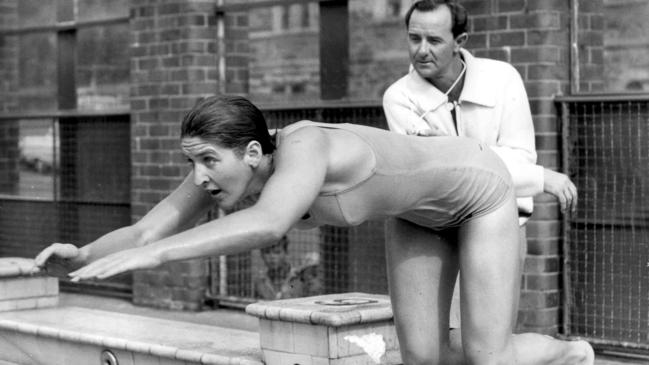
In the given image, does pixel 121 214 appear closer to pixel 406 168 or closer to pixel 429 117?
pixel 429 117

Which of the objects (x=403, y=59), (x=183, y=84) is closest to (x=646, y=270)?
(x=403, y=59)

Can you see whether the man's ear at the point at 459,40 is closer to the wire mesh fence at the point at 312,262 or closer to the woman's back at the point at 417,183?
the woman's back at the point at 417,183

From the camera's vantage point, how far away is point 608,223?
8273 mm

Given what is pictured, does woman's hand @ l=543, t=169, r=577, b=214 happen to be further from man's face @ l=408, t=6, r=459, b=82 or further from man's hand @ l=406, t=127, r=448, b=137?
man's face @ l=408, t=6, r=459, b=82

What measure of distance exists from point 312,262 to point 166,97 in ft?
6.49

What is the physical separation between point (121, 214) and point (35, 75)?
2231mm

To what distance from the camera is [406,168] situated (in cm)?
496

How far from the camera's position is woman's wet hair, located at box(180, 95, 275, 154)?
4.67m

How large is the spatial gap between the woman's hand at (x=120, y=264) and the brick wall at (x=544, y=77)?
14.7 ft

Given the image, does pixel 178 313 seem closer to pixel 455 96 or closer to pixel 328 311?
pixel 328 311

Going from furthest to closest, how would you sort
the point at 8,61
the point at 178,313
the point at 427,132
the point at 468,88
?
the point at 8,61 → the point at 178,313 → the point at 468,88 → the point at 427,132

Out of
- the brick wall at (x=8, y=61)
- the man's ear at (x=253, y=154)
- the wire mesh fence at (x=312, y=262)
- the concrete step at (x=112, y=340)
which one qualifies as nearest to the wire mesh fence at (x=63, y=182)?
the brick wall at (x=8, y=61)

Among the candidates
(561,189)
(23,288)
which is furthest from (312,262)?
(561,189)

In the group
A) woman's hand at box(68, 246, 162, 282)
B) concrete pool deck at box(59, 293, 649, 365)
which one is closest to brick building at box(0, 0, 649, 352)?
concrete pool deck at box(59, 293, 649, 365)
